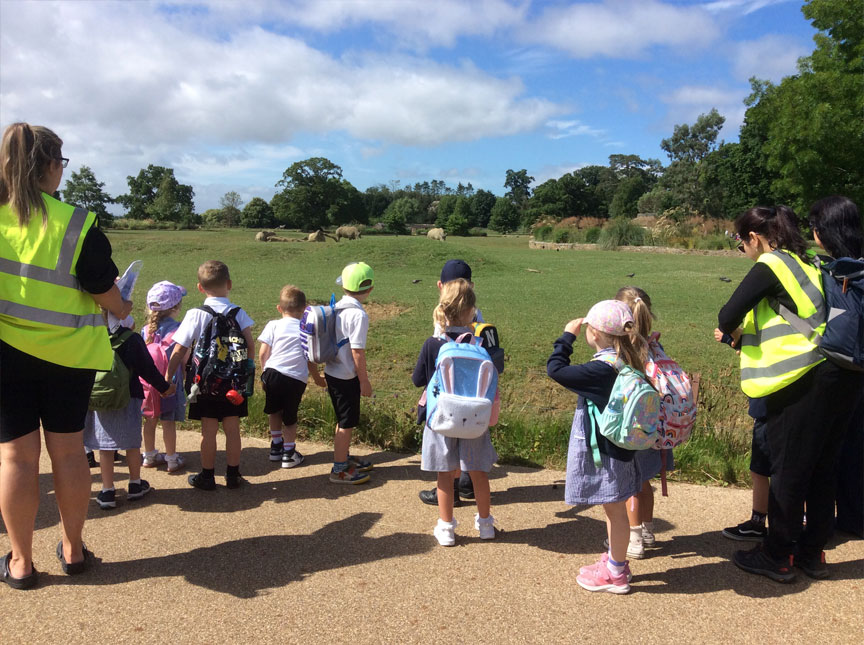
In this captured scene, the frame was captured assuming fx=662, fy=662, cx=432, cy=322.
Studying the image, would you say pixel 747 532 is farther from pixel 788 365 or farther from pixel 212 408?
pixel 212 408

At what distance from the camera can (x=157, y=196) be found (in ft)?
196

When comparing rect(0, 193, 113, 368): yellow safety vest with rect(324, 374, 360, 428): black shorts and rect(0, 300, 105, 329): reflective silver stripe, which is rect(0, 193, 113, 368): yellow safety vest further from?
rect(324, 374, 360, 428): black shorts

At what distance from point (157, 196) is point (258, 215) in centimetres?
895

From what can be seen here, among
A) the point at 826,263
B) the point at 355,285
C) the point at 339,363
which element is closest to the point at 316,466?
the point at 339,363

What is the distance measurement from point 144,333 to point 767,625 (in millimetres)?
4591

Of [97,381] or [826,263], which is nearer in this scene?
[826,263]

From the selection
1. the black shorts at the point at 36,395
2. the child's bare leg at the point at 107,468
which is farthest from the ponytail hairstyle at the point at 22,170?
the child's bare leg at the point at 107,468

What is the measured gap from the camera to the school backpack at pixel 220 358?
4.51m

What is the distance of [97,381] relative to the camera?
4.25m

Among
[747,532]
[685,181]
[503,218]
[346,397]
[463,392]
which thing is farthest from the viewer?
[503,218]

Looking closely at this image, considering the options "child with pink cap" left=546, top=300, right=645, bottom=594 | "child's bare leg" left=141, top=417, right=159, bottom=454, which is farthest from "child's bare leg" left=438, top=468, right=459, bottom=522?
"child's bare leg" left=141, top=417, right=159, bottom=454

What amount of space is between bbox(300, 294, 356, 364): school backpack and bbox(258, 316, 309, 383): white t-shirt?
542 mm

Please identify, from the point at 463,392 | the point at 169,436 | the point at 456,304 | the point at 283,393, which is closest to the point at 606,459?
the point at 463,392

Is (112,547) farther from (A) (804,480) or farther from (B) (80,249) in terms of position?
(A) (804,480)
